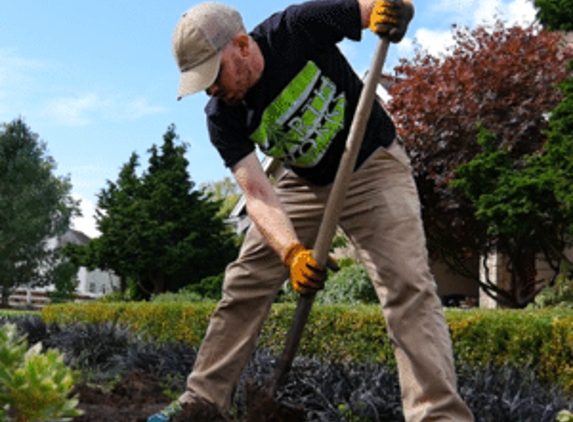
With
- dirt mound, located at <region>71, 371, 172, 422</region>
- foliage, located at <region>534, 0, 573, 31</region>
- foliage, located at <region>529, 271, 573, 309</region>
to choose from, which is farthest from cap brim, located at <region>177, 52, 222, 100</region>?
foliage, located at <region>529, 271, 573, 309</region>

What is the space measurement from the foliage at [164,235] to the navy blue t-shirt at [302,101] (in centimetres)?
1893

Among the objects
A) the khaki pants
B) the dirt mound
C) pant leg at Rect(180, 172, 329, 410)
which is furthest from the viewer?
the dirt mound

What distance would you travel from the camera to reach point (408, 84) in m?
15.1

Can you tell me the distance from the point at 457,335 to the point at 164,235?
58.2ft

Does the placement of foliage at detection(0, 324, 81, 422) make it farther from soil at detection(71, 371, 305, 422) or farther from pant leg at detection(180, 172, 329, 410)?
pant leg at detection(180, 172, 329, 410)

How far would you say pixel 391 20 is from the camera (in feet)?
10.2

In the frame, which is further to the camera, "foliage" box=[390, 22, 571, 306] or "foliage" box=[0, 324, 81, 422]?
"foliage" box=[390, 22, 571, 306]

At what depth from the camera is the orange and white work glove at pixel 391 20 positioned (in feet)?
10.2

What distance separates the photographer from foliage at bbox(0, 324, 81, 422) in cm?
113

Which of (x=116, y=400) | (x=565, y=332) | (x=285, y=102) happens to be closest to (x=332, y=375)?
(x=116, y=400)

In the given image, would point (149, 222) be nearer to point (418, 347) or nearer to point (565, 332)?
A: point (565, 332)

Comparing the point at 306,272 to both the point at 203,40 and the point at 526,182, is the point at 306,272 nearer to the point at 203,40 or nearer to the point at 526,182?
the point at 203,40

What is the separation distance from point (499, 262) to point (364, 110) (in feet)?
45.9

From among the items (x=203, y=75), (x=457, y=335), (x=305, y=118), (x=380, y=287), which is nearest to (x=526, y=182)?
(x=457, y=335)
